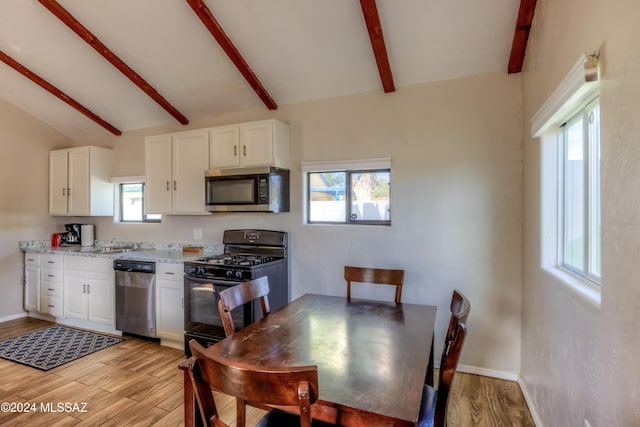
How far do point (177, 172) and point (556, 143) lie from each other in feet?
11.3

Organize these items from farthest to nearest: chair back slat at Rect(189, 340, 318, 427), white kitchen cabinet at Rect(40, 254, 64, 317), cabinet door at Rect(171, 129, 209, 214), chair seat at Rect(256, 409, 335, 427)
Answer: white kitchen cabinet at Rect(40, 254, 64, 317), cabinet door at Rect(171, 129, 209, 214), chair seat at Rect(256, 409, 335, 427), chair back slat at Rect(189, 340, 318, 427)

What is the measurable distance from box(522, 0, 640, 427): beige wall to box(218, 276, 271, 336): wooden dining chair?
155cm

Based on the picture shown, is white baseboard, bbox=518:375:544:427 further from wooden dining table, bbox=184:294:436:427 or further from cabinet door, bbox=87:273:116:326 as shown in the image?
cabinet door, bbox=87:273:116:326

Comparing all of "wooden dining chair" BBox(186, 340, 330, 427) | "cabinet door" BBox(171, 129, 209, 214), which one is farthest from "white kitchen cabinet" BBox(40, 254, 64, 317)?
"wooden dining chair" BBox(186, 340, 330, 427)

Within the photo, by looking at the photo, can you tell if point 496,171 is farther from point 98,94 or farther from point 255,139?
point 98,94

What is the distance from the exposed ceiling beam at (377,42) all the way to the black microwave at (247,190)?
1.29 m

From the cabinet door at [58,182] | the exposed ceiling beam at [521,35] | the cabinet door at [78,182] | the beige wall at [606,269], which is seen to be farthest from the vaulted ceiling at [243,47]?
the cabinet door at [58,182]

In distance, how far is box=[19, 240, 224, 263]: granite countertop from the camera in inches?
140

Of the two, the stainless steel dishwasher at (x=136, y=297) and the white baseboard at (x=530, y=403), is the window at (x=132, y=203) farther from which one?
the white baseboard at (x=530, y=403)

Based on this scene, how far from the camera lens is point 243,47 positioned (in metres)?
2.92

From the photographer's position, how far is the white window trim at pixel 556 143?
141cm

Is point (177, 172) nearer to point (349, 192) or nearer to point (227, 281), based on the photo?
point (227, 281)

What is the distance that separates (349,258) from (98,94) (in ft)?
11.2

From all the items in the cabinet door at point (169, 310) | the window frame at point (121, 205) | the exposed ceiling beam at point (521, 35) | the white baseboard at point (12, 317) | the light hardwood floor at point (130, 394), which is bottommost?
the light hardwood floor at point (130, 394)
